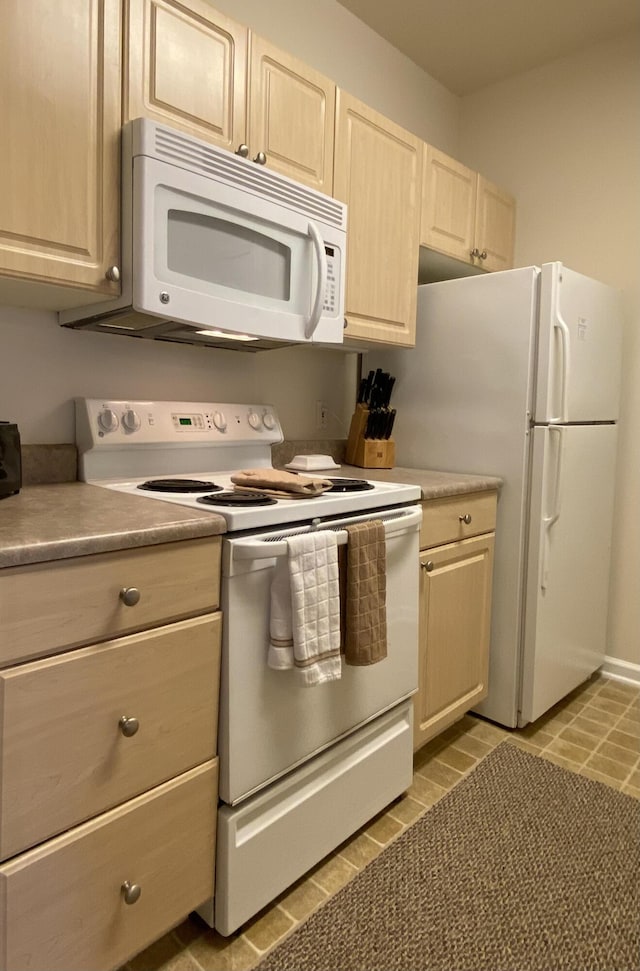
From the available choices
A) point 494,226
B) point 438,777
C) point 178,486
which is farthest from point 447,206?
point 438,777

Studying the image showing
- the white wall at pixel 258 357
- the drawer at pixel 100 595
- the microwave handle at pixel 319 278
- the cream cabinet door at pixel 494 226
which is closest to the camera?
the drawer at pixel 100 595

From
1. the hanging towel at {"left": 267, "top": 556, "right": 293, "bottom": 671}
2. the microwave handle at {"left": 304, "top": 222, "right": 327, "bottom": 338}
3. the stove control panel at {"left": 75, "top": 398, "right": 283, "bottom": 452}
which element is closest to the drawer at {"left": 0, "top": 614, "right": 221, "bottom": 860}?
the hanging towel at {"left": 267, "top": 556, "right": 293, "bottom": 671}

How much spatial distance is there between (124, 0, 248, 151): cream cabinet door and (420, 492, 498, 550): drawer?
1.16 meters

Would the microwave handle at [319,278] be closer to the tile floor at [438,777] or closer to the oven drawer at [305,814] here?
the oven drawer at [305,814]

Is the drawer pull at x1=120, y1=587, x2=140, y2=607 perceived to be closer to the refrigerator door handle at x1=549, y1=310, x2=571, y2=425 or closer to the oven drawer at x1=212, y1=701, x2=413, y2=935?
the oven drawer at x1=212, y1=701, x2=413, y2=935

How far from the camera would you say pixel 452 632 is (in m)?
2.01

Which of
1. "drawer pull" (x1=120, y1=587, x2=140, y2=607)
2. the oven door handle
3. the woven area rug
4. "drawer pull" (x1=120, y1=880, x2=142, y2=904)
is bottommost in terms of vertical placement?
the woven area rug

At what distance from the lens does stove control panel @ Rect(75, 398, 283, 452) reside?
1.66 m

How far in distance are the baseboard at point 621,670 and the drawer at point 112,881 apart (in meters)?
2.04

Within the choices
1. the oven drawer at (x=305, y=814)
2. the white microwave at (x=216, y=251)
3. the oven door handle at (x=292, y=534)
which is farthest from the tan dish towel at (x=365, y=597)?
the white microwave at (x=216, y=251)

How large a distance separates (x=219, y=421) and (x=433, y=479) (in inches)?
28.8

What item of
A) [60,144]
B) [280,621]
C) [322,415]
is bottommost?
[280,621]

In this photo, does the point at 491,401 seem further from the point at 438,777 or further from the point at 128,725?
the point at 128,725

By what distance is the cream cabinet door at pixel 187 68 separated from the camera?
139 centimetres
